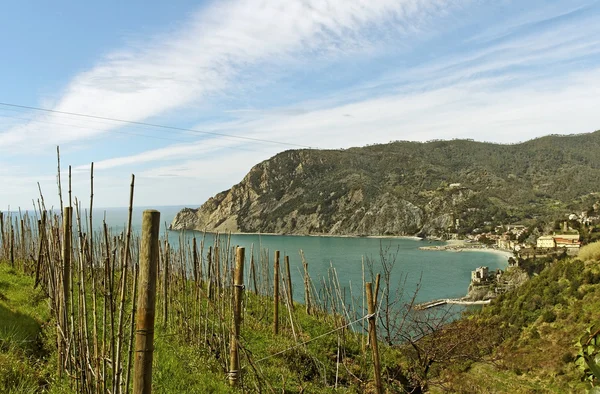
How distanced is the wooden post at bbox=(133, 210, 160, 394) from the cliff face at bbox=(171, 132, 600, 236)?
58.8m

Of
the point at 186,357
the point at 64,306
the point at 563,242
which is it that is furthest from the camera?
the point at 563,242

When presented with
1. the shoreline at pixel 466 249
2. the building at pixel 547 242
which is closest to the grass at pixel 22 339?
the building at pixel 547 242

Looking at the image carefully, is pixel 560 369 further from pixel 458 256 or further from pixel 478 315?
pixel 458 256

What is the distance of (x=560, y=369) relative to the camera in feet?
33.6

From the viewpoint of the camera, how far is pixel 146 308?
172 cm

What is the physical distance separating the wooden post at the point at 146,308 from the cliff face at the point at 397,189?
193 feet

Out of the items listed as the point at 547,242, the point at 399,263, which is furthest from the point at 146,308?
the point at 547,242

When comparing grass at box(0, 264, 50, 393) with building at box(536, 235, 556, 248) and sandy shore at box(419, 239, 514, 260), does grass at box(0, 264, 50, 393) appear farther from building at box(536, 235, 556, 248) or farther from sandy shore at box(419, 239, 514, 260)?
sandy shore at box(419, 239, 514, 260)

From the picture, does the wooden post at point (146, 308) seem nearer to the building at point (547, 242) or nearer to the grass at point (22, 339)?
the grass at point (22, 339)

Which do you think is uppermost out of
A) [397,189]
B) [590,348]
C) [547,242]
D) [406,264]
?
[397,189]

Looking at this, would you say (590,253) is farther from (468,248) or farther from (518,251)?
(468,248)

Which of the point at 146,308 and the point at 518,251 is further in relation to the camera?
the point at 518,251

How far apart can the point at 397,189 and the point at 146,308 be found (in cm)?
8049

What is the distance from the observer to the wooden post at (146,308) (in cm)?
170
